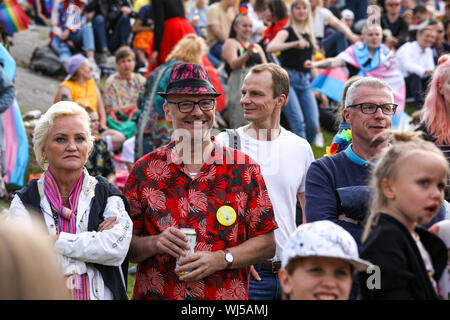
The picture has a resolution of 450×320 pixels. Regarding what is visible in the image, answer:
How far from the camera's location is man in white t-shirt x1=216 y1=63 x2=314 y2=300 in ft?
14.6

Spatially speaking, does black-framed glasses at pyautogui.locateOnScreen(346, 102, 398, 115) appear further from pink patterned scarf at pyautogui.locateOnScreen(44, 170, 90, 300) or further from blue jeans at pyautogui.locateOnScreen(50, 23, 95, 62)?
blue jeans at pyautogui.locateOnScreen(50, 23, 95, 62)

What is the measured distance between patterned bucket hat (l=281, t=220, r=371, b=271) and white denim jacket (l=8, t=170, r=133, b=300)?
1.03 meters

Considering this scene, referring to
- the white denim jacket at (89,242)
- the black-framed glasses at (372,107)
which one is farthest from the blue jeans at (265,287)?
the black-framed glasses at (372,107)

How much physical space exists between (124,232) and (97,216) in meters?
0.18

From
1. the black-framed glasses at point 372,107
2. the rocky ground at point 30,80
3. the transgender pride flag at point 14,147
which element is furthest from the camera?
the rocky ground at point 30,80

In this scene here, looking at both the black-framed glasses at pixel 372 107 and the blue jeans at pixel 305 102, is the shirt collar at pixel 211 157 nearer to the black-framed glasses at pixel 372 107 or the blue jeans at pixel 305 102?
the black-framed glasses at pixel 372 107

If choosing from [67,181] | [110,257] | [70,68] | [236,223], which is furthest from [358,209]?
[70,68]

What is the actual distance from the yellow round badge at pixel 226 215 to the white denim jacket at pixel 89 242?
0.48 metres

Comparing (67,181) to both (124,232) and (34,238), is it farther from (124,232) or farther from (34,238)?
(34,238)

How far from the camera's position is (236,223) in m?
3.78

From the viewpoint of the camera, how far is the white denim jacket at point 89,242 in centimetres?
357

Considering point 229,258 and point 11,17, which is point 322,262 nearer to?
point 229,258

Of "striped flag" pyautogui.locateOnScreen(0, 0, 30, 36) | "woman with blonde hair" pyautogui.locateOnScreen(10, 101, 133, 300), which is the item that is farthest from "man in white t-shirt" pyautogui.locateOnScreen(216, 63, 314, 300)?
"striped flag" pyautogui.locateOnScreen(0, 0, 30, 36)
